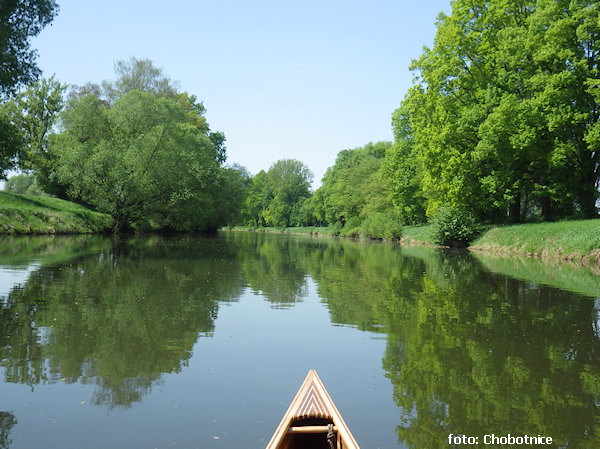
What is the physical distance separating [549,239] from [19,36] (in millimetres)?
31391

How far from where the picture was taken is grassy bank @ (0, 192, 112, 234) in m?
32.1

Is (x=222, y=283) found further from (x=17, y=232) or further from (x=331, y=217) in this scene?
(x=331, y=217)

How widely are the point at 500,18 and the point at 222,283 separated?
29.8m

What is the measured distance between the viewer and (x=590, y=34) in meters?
29.3

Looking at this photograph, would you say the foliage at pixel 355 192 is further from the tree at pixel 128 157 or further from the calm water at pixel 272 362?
the calm water at pixel 272 362

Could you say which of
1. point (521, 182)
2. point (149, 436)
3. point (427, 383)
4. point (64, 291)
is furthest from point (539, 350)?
point (521, 182)

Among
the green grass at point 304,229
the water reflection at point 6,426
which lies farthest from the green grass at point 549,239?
the green grass at point 304,229

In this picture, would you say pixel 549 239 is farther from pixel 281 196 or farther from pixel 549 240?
pixel 281 196

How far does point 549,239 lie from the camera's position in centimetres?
2923

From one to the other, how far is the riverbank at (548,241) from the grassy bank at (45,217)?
3165 centimetres

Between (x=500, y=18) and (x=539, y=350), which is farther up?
(x=500, y=18)

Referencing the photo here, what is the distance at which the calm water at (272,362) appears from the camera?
187 inches

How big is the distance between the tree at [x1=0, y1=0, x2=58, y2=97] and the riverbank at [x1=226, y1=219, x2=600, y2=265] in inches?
1206

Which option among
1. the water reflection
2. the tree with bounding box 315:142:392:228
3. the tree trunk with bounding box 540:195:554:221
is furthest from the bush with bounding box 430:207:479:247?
the water reflection
